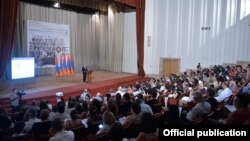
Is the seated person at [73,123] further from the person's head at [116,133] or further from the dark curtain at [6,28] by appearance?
the dark curtain at [6,28]

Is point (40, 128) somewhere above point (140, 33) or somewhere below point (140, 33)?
below

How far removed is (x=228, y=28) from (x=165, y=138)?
13.1 meters

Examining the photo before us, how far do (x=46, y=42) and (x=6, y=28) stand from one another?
14.7 feet

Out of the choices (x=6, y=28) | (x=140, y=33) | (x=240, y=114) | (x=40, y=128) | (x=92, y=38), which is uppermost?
(x=140, y=33)

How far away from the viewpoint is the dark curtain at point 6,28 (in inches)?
354

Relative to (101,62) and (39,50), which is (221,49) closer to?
(101,62)

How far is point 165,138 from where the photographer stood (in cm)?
286

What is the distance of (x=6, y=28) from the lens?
9.16 metres

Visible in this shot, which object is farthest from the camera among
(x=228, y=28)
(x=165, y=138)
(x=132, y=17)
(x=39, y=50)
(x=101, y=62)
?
(x=101, y=62)

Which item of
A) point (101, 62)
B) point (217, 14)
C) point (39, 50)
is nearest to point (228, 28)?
point (217, 14)

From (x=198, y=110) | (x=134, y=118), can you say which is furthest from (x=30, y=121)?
(x=198, y=110)

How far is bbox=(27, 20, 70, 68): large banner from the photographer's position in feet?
42.7

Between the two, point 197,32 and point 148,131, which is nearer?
point 148,131

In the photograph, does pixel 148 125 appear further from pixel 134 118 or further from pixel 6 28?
pixel 6 28
